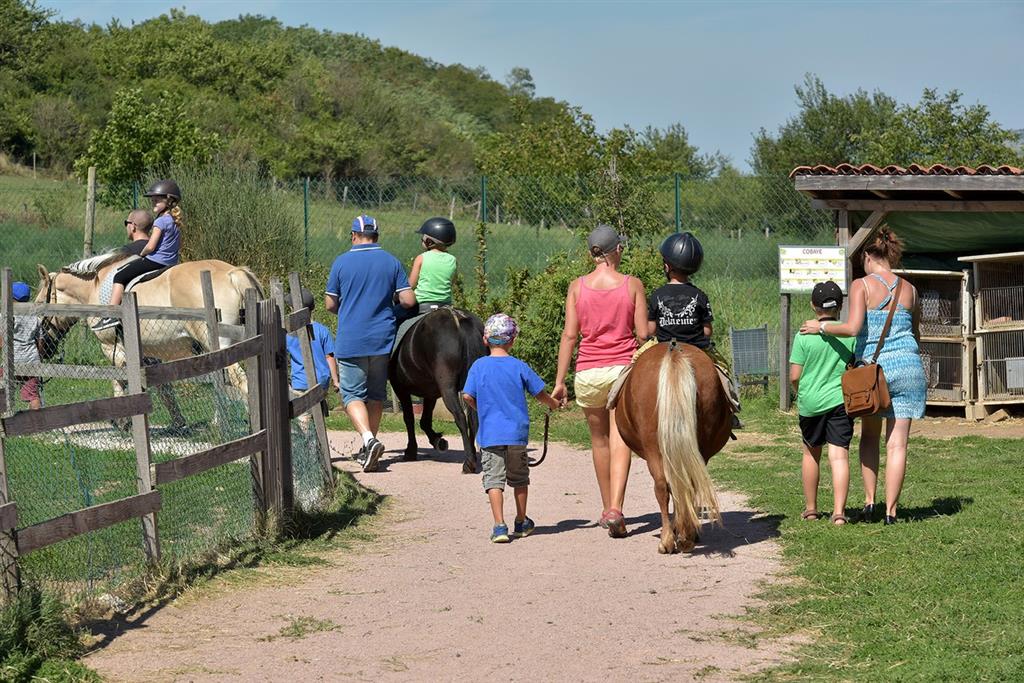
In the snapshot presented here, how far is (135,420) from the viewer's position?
7.48m

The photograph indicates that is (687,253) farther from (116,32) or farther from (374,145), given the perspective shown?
(116,32)

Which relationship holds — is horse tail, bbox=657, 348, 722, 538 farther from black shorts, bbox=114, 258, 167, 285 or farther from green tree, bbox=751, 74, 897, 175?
green tree, bbox=751, 74, 897, 175

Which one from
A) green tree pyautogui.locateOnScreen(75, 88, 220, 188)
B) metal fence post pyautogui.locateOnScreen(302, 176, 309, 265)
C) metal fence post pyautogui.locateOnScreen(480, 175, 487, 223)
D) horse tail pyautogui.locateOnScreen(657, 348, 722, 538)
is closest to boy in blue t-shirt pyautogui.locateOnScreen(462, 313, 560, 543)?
horse tail pyautogui.locateOnScreen(657, 348, 722, 538)

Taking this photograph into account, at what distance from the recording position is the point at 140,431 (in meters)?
7.48

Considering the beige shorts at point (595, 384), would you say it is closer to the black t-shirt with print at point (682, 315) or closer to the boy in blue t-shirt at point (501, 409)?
the boy in blue t-shirt at point (501, 409)

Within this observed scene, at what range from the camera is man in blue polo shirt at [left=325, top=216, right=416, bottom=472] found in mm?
11547

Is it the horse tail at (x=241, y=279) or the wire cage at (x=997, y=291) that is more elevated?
the horse tail at (x=241, y=279)

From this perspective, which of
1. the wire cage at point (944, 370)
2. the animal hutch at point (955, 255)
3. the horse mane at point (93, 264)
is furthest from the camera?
the wire cage at point (944, 370)

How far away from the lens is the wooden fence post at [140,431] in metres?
7.47

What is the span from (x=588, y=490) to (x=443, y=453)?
2.25m

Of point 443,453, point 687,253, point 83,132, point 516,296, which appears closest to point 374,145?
point 83,132

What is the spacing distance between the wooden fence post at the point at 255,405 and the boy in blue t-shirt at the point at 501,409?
1318 millimetres

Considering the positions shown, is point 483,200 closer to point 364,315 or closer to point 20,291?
point 20,291

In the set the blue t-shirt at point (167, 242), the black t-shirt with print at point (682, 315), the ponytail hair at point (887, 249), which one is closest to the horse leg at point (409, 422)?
the blue t-shirt at point (167, 242)
